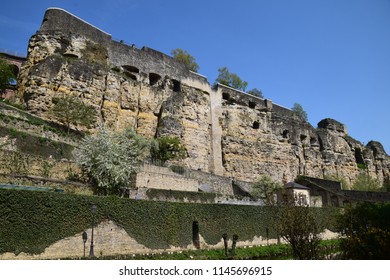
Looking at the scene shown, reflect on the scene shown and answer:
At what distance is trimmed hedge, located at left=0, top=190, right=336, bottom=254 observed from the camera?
11141 millimetres

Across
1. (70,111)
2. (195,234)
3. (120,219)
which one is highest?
(70,111)

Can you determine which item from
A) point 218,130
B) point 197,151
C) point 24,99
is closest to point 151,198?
point 24,99

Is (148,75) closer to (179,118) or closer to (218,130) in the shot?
(179,118)

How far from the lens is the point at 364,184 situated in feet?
133

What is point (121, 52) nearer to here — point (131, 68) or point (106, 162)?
point (131, 68)

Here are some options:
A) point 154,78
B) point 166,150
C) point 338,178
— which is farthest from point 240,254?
point 338,178

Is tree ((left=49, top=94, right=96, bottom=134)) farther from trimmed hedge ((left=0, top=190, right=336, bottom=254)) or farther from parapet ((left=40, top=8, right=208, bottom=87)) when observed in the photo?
trimmed hedge ((left=0, top=190, right=336, bottom=254))

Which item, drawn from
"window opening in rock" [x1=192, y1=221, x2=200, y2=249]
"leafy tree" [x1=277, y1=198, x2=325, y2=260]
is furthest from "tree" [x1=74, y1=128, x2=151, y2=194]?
"leafy tree" [x1=277, y1=198, x2=325, y2=260]

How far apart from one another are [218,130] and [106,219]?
22.0 meters

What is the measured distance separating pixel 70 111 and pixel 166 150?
708 centimetres

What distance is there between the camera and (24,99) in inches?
869

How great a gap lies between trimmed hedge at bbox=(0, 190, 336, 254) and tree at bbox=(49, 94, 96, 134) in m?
8.92

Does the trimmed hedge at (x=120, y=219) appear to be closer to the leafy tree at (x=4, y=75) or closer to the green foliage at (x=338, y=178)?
the leafy tree at (x=4, y=75)

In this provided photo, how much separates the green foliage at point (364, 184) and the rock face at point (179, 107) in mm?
1340
